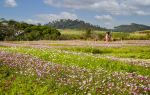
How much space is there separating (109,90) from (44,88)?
9.07ft

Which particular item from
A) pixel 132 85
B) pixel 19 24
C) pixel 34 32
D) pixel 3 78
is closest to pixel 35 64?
pixel 3 78

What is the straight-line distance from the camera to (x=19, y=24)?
113m

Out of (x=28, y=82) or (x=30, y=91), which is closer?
(x=30, y=91)

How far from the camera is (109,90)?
1513cm

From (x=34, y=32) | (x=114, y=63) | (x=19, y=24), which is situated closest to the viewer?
(x=114, y=63)

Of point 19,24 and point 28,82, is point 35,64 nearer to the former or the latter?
point 28,82

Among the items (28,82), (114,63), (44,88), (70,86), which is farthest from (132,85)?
(114,63)

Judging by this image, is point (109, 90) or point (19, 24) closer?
point (109, 90)

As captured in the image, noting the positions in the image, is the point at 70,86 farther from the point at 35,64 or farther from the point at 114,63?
the point at 114,63

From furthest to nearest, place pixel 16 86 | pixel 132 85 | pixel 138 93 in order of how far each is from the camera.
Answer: pixel 16 86, pixel 132 85, pixel 138 93

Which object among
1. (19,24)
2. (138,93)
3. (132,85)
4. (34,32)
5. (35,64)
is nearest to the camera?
(138,93)

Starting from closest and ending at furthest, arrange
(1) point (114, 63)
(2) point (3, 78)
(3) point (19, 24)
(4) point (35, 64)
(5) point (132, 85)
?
(5) point (132, 85) < (2) point (3, 78) < (4) point (35, 64) < (1) point (114, 63) < (3) point (19, 24)

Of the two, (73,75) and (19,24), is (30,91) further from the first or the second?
(19,24)

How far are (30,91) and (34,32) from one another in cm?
8105
